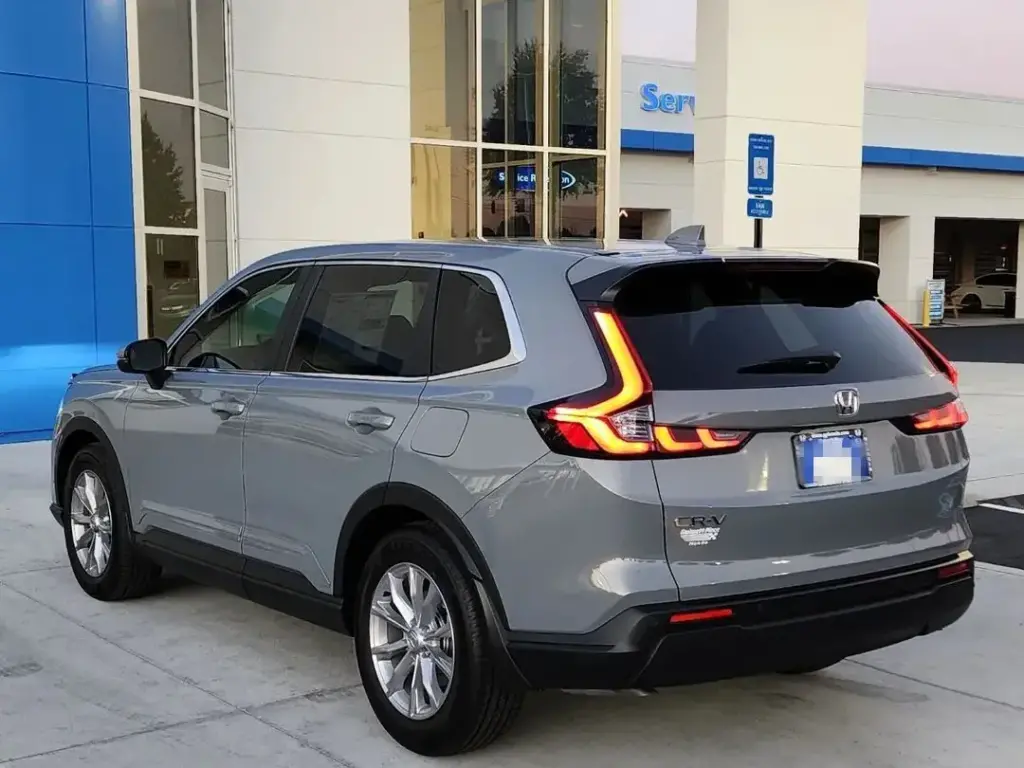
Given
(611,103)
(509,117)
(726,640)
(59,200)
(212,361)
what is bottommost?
(726,640)

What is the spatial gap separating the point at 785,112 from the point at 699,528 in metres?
15.1

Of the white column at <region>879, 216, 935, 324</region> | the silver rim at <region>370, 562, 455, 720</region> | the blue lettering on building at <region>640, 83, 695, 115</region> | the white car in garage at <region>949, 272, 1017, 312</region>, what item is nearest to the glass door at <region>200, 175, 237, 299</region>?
the silver rim at <region>370, 562, 455, 720</region>

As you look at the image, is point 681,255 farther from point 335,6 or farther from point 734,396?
point 335,6

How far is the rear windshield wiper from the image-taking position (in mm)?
3957

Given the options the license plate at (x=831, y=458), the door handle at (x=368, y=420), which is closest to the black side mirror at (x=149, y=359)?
the door handle at (x=368, y=420)

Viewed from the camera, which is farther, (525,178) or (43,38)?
(525,178)

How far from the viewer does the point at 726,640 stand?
378 centimetres

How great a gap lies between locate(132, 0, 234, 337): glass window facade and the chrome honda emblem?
1020cm

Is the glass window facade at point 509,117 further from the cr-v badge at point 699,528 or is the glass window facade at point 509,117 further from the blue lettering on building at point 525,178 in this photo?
the cr-v badge at point 699,528

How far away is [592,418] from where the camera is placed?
374cm

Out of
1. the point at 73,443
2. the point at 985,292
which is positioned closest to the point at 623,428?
the point at 73,443

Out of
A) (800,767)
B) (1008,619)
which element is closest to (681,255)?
(800,767)

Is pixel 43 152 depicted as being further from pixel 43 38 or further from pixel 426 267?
pixel 426 267

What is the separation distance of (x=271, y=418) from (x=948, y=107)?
38497 millimetres
